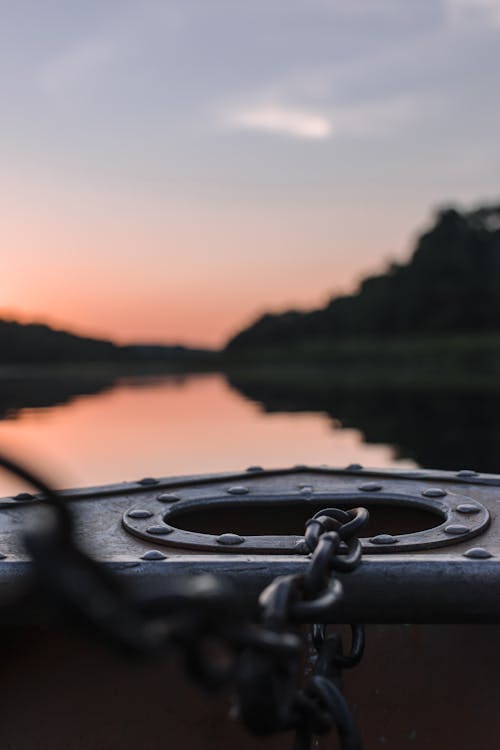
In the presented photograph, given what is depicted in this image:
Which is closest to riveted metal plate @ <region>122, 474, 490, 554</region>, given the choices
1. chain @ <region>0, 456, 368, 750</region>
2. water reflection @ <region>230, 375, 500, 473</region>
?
chain @ <region>0, 456, 368, 750</region>

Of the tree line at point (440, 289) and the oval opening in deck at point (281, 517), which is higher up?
the tree line at point (440, 289)

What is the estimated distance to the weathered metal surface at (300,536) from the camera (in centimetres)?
153

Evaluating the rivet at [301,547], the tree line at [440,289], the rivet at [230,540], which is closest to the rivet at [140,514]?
the rivet at [230,540]

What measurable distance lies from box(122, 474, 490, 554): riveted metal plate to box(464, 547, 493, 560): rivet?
107 millimetres

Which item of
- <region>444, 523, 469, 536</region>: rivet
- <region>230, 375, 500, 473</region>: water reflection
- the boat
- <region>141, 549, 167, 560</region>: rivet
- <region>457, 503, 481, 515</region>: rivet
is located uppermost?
<region>141, 549, 167, 560</region>: rivet

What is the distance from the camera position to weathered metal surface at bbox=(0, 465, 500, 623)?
1525 millimetres

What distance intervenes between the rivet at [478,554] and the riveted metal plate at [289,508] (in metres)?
0.11

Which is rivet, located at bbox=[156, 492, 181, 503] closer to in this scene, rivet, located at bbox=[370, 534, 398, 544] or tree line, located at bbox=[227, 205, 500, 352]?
rivet, located at bbox=[370, 534, 398, 544]

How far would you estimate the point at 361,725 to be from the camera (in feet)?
6.04

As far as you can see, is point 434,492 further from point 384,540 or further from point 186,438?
point 186,438

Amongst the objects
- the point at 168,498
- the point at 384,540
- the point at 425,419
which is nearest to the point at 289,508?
the point at 168,498

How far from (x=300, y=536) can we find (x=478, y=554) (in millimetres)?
398

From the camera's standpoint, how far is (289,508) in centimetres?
243

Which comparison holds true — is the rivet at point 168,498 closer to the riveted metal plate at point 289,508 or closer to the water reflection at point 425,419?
the riveted metal plate at point 289,508
